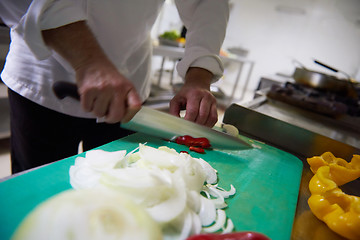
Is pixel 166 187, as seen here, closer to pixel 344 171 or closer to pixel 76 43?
pixel 76 43

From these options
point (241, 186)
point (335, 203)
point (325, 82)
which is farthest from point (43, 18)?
point (325, 82)

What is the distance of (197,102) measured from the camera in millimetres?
880

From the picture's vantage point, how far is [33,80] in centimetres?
88

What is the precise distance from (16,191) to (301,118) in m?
1.36

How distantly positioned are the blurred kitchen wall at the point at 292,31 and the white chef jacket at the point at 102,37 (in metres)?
4.29

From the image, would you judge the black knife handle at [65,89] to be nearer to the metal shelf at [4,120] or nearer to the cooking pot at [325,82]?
the metal shelf at [4,120]

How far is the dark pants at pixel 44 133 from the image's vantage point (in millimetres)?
900

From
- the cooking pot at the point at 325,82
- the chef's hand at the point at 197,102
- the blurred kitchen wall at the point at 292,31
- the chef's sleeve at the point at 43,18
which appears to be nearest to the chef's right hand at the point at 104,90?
the chef's sleeve at the point at 43,18

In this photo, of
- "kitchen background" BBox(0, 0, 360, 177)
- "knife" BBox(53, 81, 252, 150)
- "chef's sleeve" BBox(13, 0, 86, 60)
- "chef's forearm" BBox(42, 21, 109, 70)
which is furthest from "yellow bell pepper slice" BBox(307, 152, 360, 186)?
"kitchen background" BBox(0, 0, 360, 177)

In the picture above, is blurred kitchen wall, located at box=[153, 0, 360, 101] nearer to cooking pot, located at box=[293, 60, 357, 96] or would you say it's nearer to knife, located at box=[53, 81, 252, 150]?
cooking pot, located at box=[293, 60, 357, 96]

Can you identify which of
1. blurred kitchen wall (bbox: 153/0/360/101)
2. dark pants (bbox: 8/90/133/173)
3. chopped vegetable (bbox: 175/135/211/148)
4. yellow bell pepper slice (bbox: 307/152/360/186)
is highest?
blurred kitchen wall (bbox: 153/0/360/101)

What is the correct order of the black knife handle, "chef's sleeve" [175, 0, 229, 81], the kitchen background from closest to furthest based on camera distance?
the black knife handle < "chef's sleeve" [175, 0, 229, 81] < the kitchen background

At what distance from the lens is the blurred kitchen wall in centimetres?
497

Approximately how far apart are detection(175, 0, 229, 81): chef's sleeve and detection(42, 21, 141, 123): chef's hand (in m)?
0.48
